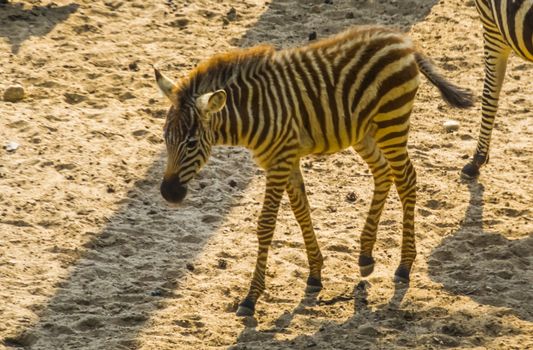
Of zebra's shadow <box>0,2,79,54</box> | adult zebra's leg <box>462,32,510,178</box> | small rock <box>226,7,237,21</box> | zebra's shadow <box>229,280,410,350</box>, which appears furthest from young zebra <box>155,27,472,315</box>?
small rock <box>226,7,237,21</box>

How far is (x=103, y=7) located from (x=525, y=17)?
20.5ft

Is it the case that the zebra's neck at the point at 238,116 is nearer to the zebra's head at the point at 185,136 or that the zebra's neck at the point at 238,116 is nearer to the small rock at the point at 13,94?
the zebra's head at the point at 185,136

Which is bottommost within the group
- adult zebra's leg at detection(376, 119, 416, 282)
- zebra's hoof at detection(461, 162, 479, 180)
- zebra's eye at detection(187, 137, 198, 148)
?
zebra's hoof at detection(461, 162, 479, 180)

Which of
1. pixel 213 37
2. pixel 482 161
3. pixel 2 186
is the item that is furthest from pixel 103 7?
pixel 482 161

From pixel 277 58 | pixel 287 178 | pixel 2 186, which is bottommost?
pixel 2 186

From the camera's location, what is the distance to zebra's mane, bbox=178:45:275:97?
8992 mm

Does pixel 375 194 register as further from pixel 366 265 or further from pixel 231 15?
pixel 231 15

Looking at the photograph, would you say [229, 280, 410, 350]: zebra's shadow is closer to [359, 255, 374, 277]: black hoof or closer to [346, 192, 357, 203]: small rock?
[359, 255, 374, 277]: black hoof

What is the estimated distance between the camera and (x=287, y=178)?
915 cm

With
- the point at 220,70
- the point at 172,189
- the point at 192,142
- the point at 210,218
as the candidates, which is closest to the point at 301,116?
the point at 220,70

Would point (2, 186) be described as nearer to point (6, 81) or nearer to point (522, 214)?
point (6, 81)

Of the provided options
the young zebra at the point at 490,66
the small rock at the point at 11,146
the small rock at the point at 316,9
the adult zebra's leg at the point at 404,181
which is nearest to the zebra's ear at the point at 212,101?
the adult zebra's leg at the point at 404,181

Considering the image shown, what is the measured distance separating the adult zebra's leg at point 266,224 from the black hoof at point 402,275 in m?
1.26

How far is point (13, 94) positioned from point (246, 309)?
14.9ft
